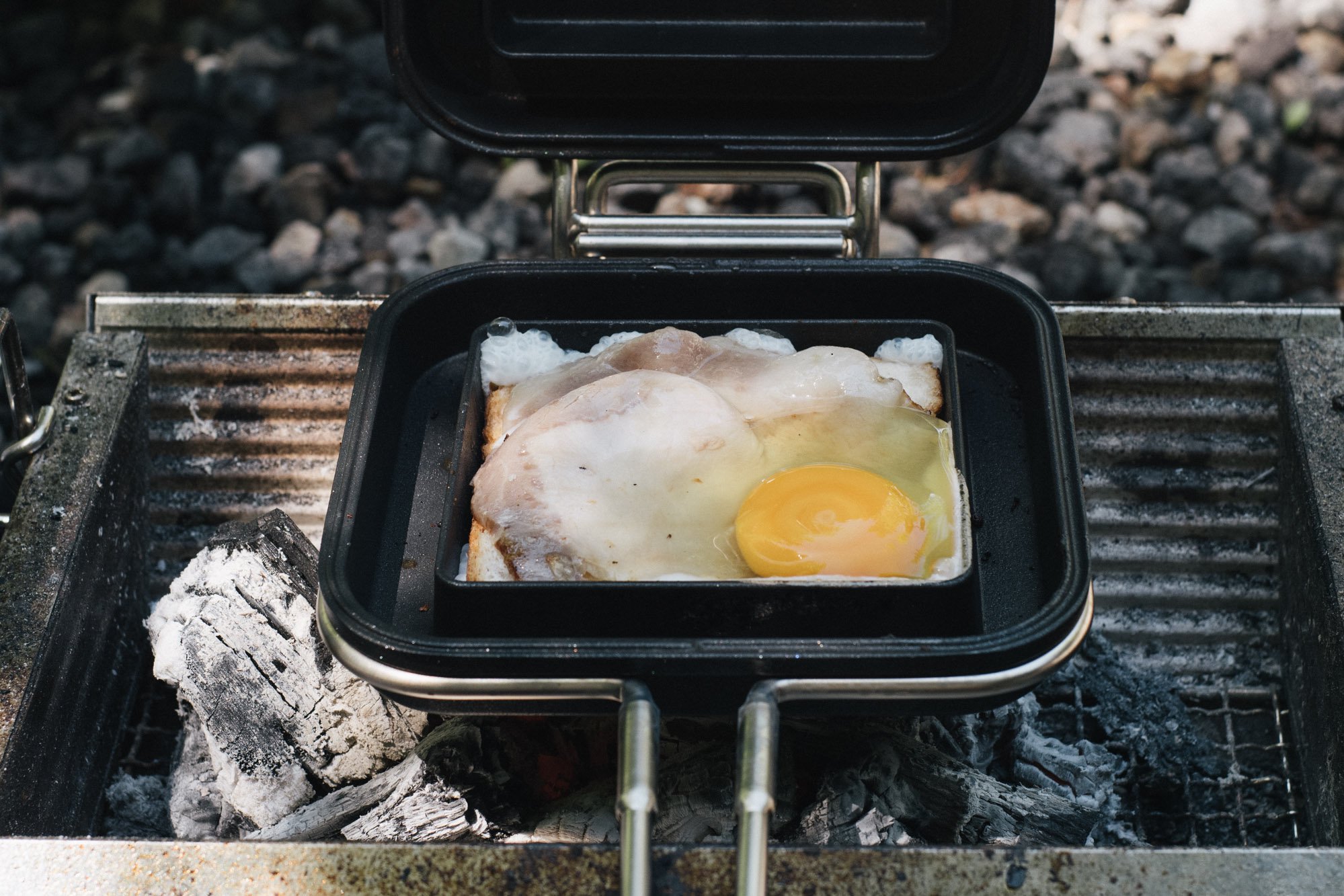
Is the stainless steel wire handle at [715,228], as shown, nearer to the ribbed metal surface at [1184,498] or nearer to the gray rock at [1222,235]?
the ribbed metal surface at [1184,498]

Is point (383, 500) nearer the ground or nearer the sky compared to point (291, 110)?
nearer the ground

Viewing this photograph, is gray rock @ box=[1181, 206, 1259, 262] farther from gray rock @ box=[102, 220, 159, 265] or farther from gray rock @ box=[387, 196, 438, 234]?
gray rock @ box=[102, 220, 159, 265]

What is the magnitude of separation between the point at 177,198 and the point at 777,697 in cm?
404

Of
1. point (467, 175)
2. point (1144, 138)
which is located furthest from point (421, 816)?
Result: point (1144, 138)

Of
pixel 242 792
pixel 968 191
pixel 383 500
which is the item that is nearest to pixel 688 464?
pixel 383 500

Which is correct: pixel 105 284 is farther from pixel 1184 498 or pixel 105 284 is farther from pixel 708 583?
pixel 1184 498

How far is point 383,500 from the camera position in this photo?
7.96ft

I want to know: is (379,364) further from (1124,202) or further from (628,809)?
(1124,202)

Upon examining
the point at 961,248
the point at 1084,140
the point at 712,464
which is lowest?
the point at 712,464

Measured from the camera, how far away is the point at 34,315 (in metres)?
4.67

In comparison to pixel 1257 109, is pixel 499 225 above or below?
below

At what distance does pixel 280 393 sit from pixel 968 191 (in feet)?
10.8

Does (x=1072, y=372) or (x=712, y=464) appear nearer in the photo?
(x=712, y=464)

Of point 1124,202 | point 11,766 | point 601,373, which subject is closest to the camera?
point 11,766
